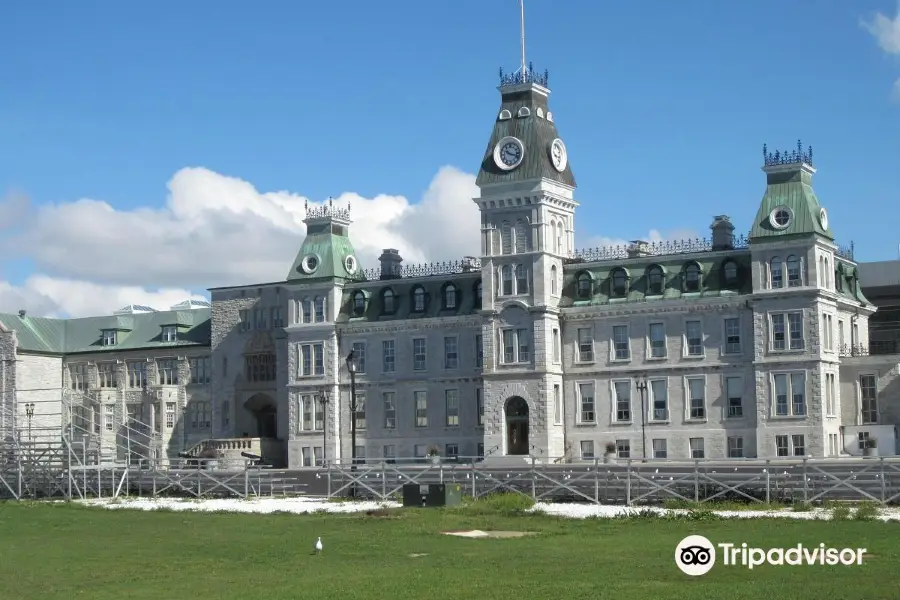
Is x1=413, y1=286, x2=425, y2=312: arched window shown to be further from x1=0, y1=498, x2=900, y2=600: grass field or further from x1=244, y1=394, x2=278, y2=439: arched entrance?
x1=0, y1=498, x2=900, y2=600: grass field

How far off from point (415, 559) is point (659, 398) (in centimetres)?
4721

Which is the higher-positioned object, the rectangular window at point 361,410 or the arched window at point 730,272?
the arched window at point 730,272

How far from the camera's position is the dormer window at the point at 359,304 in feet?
293

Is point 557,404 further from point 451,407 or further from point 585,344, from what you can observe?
point 451,407

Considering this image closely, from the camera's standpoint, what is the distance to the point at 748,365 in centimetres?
7644

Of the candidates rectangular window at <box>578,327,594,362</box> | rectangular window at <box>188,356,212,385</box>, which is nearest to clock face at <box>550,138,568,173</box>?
rectangular window at <box>578,327,594,362</box>

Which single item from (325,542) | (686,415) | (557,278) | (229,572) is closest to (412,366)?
(557,278)

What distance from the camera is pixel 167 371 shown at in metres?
100

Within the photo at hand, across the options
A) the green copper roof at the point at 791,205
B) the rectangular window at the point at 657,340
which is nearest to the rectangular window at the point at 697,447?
the rectangular window at the point at 657,340

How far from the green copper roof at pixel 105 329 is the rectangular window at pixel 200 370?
3.91 ft

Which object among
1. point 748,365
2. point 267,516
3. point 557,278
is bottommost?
point 267,516

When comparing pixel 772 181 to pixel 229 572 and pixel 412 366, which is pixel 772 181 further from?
pixel 229 572

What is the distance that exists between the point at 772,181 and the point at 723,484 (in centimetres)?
3250

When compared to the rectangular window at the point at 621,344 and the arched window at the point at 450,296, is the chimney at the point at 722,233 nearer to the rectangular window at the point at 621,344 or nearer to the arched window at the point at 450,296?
the rectangular window at the point at 621,344
